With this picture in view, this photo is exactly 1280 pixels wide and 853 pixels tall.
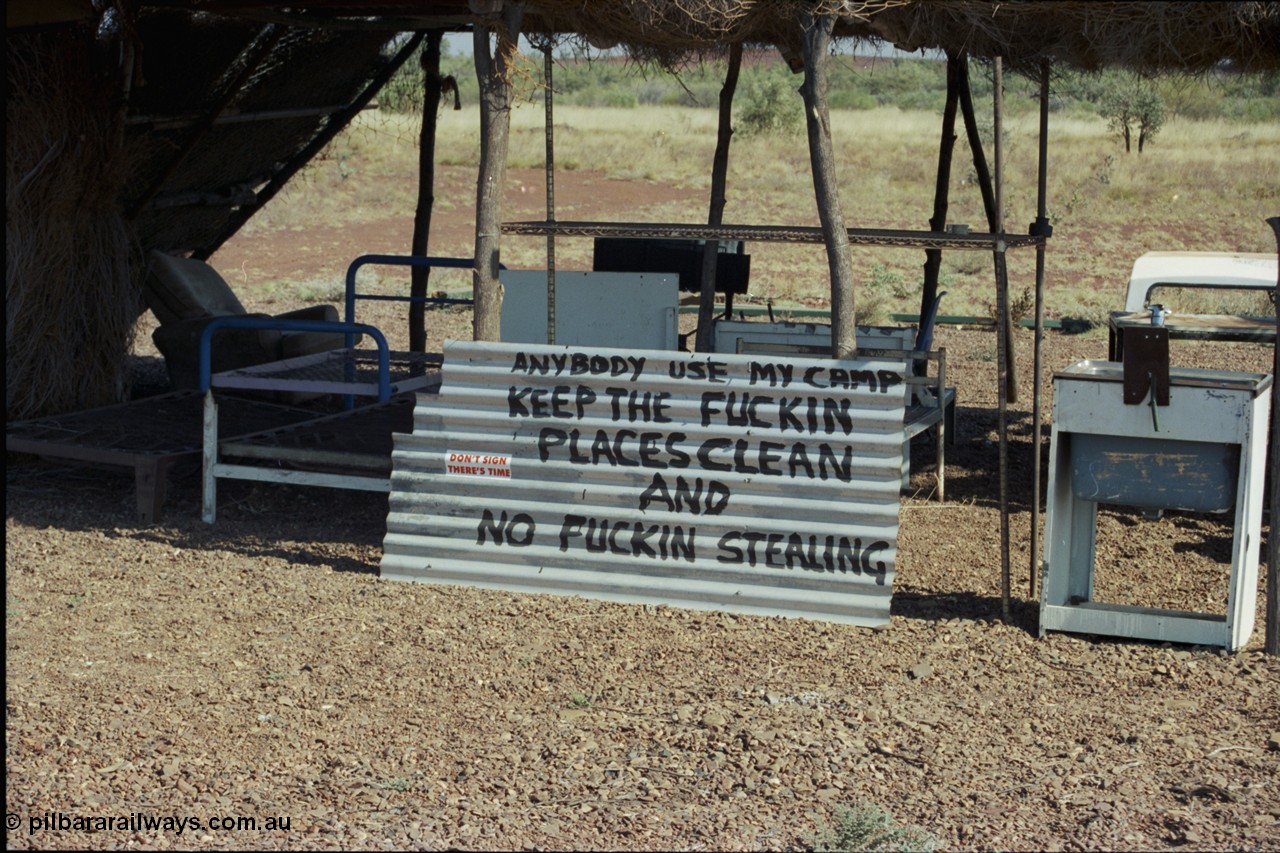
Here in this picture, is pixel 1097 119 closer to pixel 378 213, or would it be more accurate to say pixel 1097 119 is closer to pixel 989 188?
pixel 378 213

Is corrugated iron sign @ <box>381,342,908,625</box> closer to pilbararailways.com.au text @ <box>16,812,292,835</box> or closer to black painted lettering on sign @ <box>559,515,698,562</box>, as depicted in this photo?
black painted lettering on sign @ <box>559,515,698,562</box>

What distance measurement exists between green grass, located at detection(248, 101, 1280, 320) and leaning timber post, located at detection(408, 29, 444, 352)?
2.20m

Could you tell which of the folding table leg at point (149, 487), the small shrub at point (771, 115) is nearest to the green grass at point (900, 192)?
the small shrub at point (771, 115)

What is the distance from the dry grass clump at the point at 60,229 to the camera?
26.4ft

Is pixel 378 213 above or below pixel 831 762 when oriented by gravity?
above

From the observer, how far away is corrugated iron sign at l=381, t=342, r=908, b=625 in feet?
18.0

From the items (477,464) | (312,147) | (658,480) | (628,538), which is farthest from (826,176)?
(312,147)

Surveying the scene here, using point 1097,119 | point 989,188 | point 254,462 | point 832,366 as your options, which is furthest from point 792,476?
point 1097,119

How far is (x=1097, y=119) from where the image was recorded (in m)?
45.9

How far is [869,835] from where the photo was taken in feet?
11.7

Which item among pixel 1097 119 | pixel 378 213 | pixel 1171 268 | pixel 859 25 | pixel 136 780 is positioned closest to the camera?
pixel 136 780

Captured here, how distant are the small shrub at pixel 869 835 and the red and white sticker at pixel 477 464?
A: 8.62 ft

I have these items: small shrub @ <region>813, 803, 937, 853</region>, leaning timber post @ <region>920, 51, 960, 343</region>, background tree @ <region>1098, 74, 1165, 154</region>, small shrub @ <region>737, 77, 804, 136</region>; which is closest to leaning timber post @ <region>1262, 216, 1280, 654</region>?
small shrub @ <region>813, 803, 937, 853</region>

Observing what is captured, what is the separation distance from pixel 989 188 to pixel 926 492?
9.48ft
